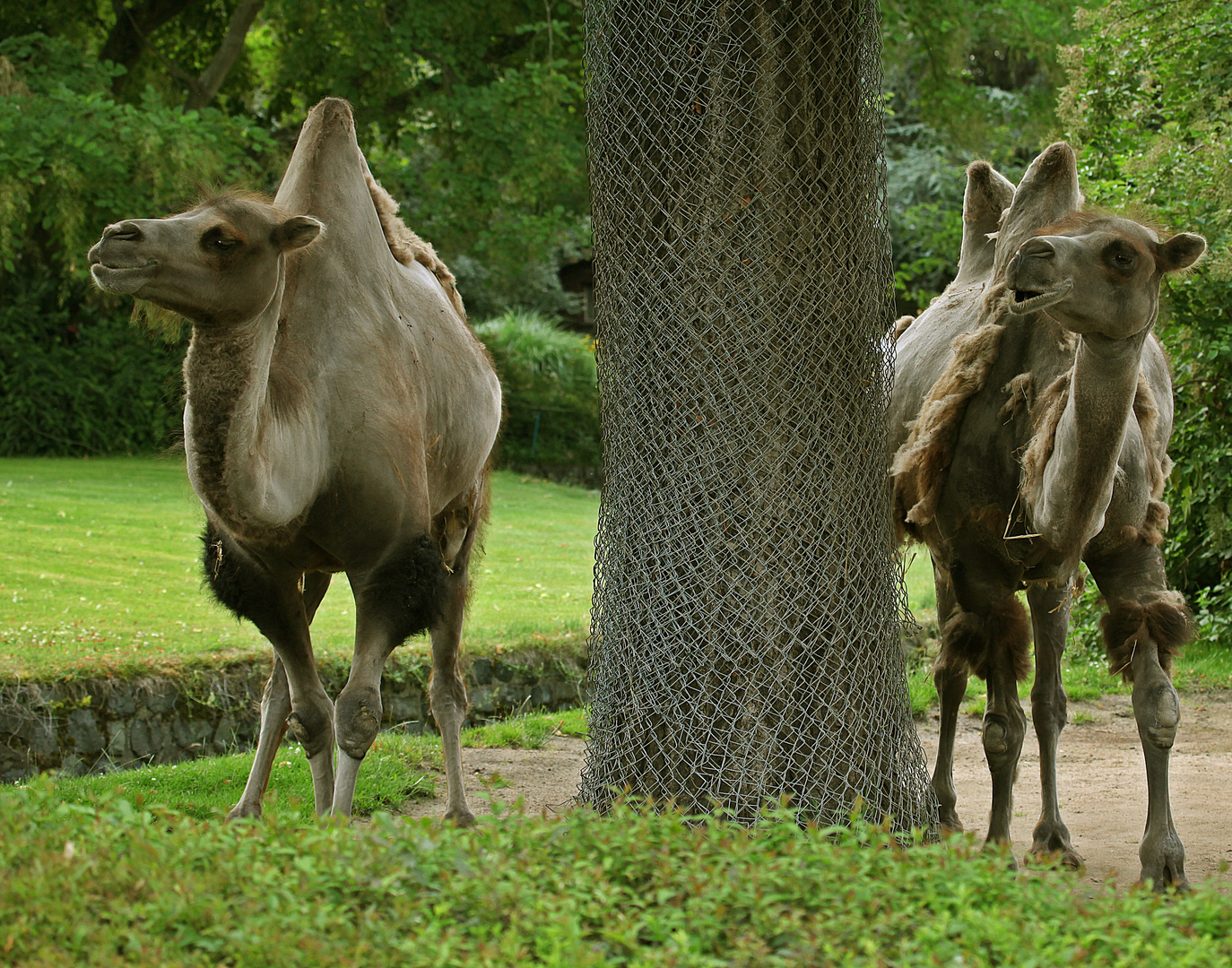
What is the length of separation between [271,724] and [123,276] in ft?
8.03

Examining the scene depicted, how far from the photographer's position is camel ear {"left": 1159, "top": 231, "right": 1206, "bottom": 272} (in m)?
4.05

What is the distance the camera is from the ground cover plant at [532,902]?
98.5 inches

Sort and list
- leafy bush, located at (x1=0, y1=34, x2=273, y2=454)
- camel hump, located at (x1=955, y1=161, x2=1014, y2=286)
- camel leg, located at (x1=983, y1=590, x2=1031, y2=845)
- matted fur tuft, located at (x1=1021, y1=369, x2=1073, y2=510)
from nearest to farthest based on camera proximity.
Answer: matted fur tuft, located at (x1=1021, y1=369, x2=1073, y2=510) → camel leg, located at (x1=983, y1=590, x2=1031, y2=845) → camel hump, located at (x1=955, y1=161, x2=1014, y2=286) → leafy bush, located at (x1=0, y1=34, x2=273, y2=454)

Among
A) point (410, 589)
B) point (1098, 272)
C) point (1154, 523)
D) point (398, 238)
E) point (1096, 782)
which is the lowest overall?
point (1096, 782)

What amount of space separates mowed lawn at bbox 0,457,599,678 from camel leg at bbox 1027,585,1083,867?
2.94 meters

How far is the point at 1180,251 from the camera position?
4082 millimetres

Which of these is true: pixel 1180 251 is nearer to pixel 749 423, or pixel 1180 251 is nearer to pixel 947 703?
pixel 749 423

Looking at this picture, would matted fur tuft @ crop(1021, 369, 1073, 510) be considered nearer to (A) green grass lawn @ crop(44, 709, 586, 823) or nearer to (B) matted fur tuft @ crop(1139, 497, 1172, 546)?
(B) matted fur tuft @ crop(1139, 497, 1172, 546)

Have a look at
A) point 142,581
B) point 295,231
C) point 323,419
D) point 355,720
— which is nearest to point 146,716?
point 355,720

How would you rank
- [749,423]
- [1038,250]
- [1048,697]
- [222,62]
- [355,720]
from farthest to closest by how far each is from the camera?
[222,62] → [1048,697] → [355,720] → [749,423] → [1038,250]

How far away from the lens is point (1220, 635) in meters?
9.81

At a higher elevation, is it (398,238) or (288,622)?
(398,238)

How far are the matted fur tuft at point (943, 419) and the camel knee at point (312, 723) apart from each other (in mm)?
Answer: 2511

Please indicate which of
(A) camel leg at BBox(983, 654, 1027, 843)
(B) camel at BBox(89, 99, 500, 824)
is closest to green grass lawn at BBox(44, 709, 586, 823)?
(B) camel at BBox(89, 99, 500, 824)
